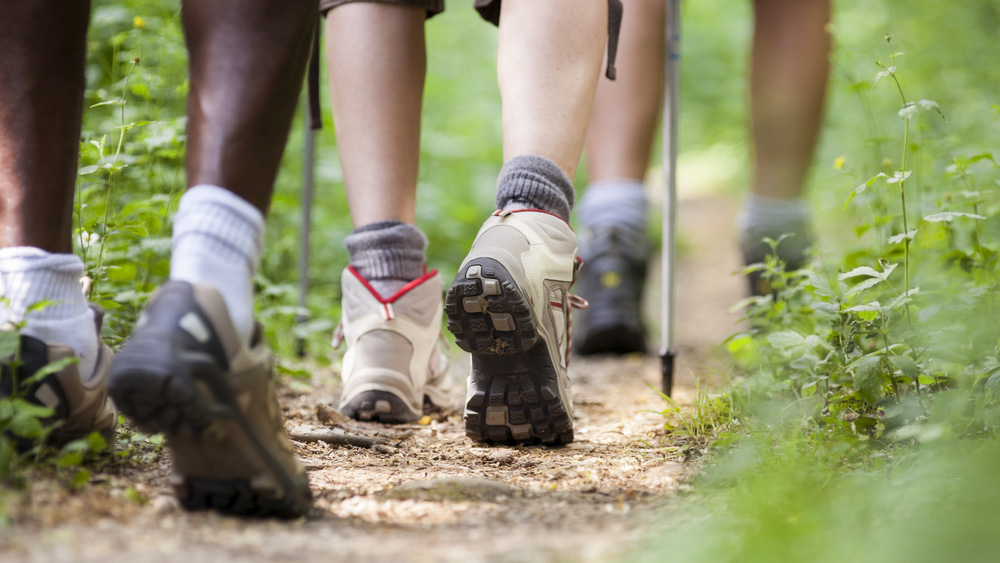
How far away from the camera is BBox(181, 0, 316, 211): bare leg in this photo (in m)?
0.95

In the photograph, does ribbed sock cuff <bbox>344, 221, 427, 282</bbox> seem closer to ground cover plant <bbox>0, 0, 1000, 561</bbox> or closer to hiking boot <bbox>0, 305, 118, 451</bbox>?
ground cover plant <bbox>0, 0, 1000, 561</bbox>

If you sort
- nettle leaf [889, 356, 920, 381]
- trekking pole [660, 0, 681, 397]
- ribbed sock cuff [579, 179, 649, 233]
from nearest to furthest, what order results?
nettle leaf [889, 356, 920, 381]
trekking pole [660, 0, 681, 397]
ribbed sock cuff [579, 179, 649, 233]

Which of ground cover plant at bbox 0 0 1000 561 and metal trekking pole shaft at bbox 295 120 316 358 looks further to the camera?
metal trekking pole shaft at bbox 295 120 316 358

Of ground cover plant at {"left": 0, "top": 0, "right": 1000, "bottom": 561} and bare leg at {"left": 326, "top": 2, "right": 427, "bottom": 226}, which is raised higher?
bare leg at {"left": 326, "top": 2, "right": 427, "bottom": 226}

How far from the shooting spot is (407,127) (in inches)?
69.8

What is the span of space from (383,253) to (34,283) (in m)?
0.73

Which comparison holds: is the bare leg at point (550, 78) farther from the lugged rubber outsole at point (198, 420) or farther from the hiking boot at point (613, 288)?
the hiking boot at point (613, 288)

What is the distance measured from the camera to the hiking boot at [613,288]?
271 centimetres

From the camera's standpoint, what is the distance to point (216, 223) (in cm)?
93

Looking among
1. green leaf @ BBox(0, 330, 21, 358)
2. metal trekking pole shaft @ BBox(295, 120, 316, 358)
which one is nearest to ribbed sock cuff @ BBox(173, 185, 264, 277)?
green leaf @ BBox(0, 330, 21, 358)

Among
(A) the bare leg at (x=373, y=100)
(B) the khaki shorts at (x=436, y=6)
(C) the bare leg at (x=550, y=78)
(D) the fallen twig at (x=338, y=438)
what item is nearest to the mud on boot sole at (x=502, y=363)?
(D) the fallen twig at (x=338, y=438)

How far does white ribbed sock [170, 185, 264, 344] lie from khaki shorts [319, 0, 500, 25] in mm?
803

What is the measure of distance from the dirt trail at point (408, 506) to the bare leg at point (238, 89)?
0.37m

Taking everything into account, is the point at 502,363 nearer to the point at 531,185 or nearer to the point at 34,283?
the point at 531,185
